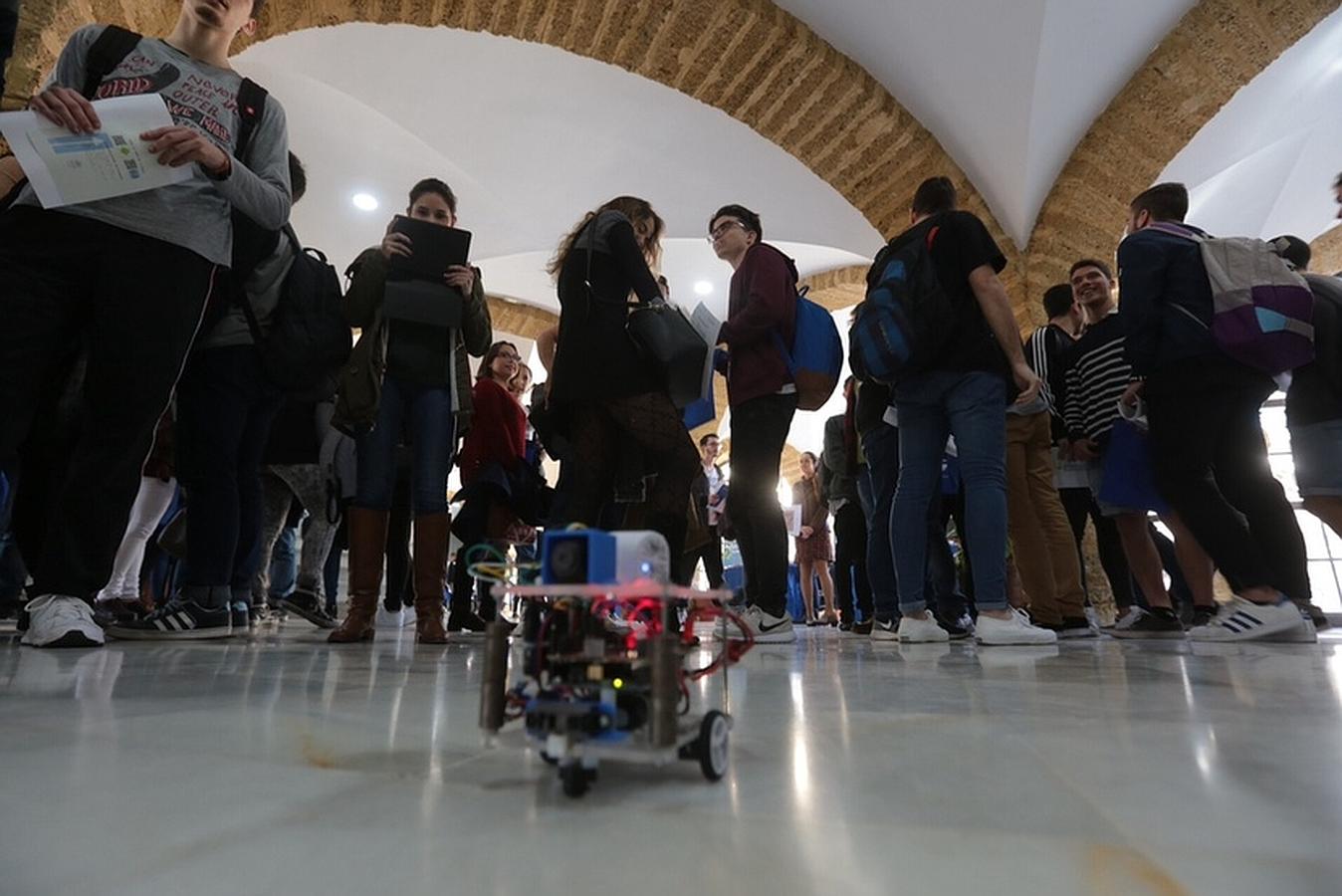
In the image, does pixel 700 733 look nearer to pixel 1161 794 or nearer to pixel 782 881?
pixel 782 881

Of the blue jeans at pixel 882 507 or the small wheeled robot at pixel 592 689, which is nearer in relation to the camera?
the small wheeled robot at pixel 592 689

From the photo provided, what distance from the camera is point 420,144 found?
6695 mm

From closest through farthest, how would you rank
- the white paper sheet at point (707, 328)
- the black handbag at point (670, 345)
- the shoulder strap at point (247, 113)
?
the shoulder strap at point (247, 113) → the black handbag at point (670, 345) → the white paper sheet at point (707, 328)

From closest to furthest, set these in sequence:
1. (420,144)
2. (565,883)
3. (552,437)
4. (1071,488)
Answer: (565,883) → (552,437) → (1071,488) → (420,144)

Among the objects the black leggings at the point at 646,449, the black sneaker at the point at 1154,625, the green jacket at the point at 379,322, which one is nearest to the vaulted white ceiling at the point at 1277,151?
the black sneaker at the point at 1154,625

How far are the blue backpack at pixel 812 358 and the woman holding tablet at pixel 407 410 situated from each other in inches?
40.8

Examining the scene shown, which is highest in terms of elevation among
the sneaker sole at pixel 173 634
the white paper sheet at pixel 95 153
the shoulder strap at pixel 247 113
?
the shoulder strap at pixel 247 113

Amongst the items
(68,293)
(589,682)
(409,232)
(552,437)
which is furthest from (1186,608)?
(68,293)

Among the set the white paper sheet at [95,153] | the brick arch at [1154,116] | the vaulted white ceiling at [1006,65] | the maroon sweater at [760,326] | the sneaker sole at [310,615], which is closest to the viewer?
the white paper sheet at [95,153]

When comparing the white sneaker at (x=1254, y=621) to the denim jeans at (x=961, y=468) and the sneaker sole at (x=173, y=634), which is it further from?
the sneaker sole at (x=173, y=634)

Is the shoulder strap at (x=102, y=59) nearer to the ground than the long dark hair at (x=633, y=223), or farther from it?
farther from it

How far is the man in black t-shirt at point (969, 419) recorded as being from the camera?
212 centimetres

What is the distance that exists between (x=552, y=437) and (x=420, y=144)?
5.21 metres

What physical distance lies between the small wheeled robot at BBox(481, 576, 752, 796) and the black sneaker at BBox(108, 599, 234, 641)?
195 centimetres
